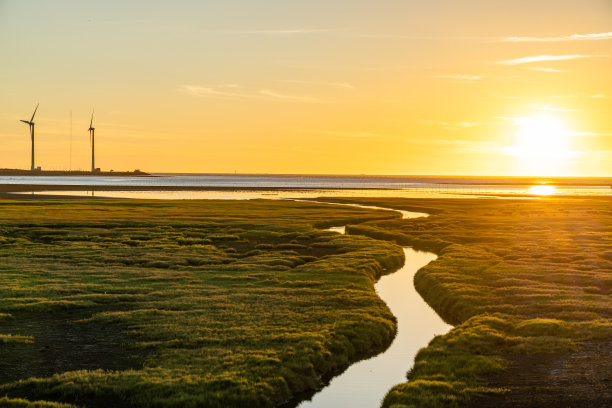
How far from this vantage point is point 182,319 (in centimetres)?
3003

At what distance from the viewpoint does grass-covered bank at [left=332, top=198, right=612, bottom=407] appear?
21766mm

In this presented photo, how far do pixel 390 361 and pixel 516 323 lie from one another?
25.5 feet


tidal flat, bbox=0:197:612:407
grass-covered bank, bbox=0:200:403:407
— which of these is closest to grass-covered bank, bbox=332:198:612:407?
tidal flat, bbox=0:197:612:407

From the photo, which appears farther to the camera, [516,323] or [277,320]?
[516,323]

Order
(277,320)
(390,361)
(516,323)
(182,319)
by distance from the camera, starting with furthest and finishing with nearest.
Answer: (516,323), (277,320), (182,319), (390,361)

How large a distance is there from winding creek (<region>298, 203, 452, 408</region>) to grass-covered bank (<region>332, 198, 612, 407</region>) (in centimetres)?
86

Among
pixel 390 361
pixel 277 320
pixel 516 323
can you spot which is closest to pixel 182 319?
pixel 277 320

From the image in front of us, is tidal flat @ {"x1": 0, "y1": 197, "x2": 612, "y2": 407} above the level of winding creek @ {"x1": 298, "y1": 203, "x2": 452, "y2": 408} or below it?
above

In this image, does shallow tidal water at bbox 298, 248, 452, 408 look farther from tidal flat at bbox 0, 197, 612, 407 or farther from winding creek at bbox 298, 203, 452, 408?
tidal flat at bbox 0, 197, 612, 407

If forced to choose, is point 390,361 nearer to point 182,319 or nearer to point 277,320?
point 277,320

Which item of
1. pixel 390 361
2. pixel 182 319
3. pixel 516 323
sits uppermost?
pixel 516 323

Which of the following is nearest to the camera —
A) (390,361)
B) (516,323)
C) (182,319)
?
(390,361)

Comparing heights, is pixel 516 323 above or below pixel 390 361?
above

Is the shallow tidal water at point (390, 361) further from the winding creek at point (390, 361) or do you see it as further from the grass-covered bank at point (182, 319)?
the grass-covered bank at point (182, 319)
